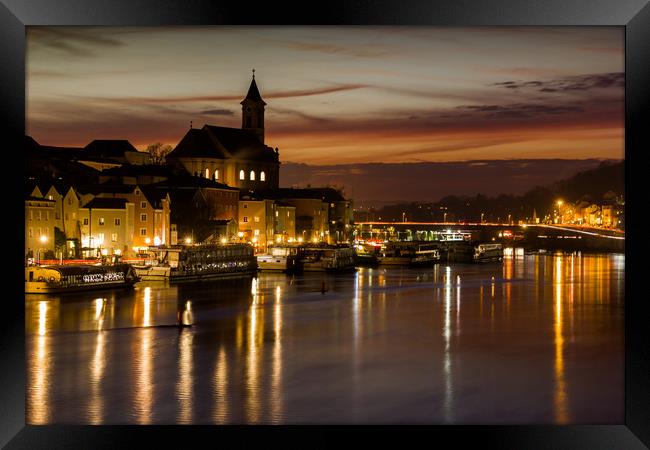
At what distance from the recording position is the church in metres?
32.7

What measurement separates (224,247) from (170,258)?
1.83m

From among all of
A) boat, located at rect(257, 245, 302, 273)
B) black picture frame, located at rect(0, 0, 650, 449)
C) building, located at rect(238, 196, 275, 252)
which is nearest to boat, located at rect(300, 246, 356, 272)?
boat, located at rect(257, 245, 302, 273)

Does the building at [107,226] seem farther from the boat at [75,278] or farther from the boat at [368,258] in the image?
the boat at [368,258]

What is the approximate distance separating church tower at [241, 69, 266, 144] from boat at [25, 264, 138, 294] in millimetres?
21814

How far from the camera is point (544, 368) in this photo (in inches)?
343

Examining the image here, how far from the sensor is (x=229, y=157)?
33.5m

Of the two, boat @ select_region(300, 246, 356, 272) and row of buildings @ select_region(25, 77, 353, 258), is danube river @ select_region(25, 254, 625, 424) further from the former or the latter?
boat @ select_region(300, 246, 356, 272)

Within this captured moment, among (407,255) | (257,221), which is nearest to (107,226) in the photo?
(257,221)

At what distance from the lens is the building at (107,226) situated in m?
20.1

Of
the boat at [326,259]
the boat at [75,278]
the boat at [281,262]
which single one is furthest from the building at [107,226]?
the boat at [326,259]

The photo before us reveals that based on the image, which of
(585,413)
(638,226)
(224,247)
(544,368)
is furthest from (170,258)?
(638,226)

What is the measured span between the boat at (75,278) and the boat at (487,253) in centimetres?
1988

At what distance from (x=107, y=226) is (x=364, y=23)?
679 inches

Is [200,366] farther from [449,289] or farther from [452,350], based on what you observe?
[449,289]
